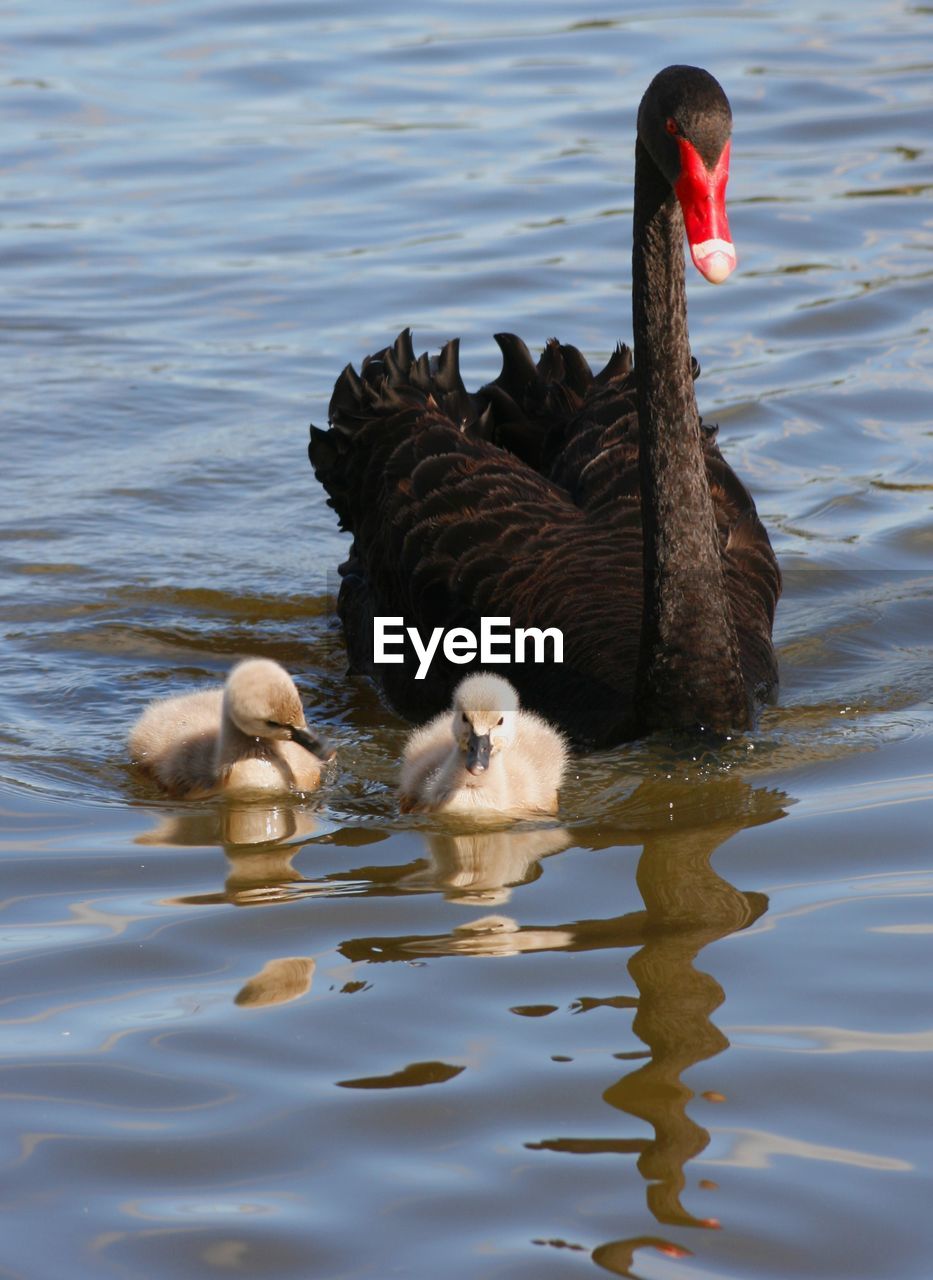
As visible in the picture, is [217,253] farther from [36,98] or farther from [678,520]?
[678,520]

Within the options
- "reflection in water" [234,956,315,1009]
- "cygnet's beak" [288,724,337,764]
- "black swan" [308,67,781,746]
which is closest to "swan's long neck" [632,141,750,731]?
"black swan" [308,67,781,746]

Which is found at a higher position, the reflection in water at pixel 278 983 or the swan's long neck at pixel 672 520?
the swan's long neck at pixel 672 520

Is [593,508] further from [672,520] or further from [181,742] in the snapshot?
[181,742]

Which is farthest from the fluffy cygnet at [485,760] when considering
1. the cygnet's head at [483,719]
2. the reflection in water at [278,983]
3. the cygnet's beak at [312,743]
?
the reflection in water at [278,983]

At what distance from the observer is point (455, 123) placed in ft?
41.9

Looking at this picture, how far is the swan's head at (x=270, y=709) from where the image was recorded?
4.88m

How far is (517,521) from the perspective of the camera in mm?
5645

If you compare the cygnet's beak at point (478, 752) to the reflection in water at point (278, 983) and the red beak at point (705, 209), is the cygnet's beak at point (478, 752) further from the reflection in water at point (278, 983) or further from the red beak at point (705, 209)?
the red beak at point (705, 209)

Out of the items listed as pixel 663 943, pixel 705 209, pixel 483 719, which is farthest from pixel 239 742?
pixel 705 209

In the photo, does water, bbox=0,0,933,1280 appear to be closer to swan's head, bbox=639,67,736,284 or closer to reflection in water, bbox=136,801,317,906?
reflection in water, bbox=136,801,317,906

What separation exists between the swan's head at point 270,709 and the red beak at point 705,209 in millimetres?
1403

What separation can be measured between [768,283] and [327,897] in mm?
6421

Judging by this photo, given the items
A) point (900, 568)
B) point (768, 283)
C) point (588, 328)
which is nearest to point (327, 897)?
point (900, 568)
